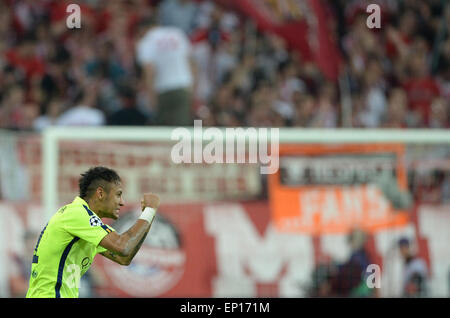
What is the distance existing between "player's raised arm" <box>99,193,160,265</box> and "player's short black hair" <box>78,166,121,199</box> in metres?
0.28

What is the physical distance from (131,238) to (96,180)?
21.1 inches

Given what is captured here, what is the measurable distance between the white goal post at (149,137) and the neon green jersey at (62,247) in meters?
4.74

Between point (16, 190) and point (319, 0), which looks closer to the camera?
point (16, 190)

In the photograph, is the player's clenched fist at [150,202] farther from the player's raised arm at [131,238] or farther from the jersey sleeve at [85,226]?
the jersey sleeve at [85,226]

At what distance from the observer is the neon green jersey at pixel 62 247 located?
6109 millimetres

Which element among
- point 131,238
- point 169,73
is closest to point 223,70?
point 169,73

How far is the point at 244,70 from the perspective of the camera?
1428 cm

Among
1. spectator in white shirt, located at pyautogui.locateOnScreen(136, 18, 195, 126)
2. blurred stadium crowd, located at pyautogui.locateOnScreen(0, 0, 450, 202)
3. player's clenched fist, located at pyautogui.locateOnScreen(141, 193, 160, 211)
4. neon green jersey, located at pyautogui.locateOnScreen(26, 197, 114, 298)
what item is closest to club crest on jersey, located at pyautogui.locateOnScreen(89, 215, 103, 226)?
neon green jersey, located at pyautogui.locateOnScreen(26, 197, 114, 298)

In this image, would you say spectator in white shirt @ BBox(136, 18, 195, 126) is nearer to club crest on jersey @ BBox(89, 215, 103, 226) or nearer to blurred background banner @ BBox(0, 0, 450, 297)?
blurred background banner @ BBox(0, 0, 450, 297)

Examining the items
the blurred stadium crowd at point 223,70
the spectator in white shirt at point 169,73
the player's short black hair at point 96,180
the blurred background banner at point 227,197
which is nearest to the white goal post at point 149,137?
the blurred background banner at point 227,197
